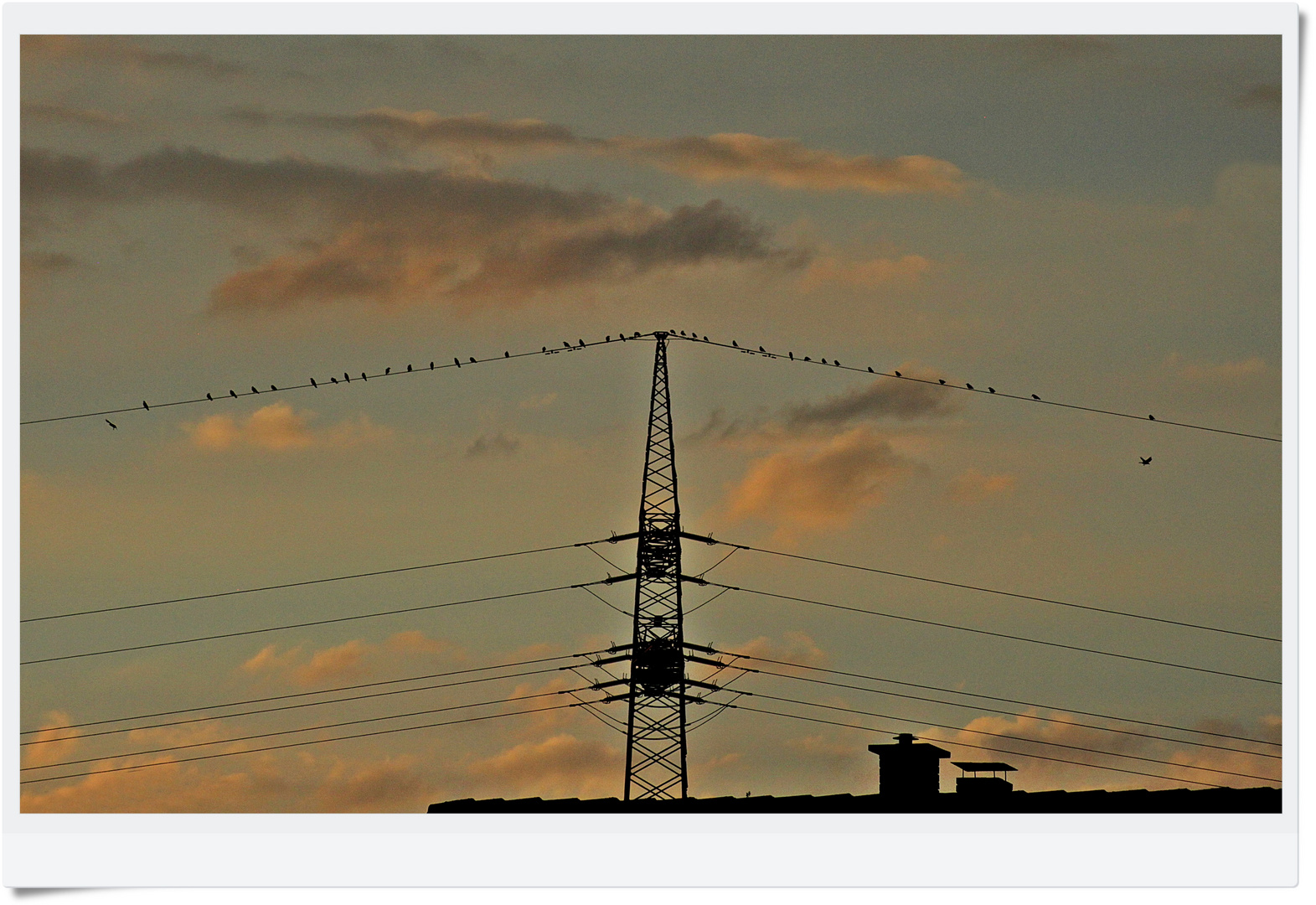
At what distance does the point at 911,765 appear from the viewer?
4862cm

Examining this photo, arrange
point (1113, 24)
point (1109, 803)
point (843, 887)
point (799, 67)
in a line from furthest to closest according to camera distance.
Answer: point (1109, 803)
point (799, 67)
point (1113, 24)
point (843, 887)

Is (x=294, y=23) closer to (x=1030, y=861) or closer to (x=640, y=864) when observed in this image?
(x=640, y=864)

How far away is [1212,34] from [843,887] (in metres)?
14.8

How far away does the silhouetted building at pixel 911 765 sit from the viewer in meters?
48.4

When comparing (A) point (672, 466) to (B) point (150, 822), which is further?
(A) point (672, 466)

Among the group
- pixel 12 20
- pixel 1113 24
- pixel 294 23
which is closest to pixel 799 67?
pixel 1113 24

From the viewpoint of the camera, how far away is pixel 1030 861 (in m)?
33.9

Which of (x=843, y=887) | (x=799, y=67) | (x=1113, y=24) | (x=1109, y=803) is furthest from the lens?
(x=1109, y=803)

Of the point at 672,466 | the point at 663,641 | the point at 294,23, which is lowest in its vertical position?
the point at 663,641

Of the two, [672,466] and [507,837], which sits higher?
[672,466]

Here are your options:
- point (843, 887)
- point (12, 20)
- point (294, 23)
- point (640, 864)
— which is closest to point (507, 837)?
point (640, 864)

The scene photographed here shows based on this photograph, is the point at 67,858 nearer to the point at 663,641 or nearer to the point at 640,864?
the point at 640,864

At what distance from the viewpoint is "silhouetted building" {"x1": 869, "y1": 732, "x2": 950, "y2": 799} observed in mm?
48406

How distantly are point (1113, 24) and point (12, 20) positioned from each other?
17.7 metres
